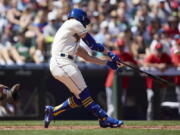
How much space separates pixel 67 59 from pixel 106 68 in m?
4.89

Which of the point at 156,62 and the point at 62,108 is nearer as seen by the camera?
the point at 62,108

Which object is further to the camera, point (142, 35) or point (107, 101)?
point (142, 35)

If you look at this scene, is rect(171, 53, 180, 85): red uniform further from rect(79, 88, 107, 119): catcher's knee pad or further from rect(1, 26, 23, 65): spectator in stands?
rect(79, 88, 107, 119): catcher's knee pad

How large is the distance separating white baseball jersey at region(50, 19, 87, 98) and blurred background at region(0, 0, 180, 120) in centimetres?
401

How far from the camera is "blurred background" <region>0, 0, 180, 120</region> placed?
1386 centimetres

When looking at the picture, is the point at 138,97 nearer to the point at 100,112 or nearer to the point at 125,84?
the point at 125,84

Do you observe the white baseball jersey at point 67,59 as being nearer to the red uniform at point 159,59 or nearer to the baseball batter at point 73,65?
the baseball batter at point 73,65

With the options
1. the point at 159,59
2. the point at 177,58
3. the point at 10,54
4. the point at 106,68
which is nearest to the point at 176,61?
the point at 177,58

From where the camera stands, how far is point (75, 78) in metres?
9.28

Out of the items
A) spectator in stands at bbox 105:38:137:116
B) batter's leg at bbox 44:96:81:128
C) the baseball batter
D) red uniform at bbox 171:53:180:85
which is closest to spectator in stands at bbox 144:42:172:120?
red uniform at bbox 171:53:180:85

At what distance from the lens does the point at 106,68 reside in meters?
14.2

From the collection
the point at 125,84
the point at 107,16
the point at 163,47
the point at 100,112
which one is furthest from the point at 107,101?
the point at 100,112

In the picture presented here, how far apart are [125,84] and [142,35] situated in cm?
Answer: 165

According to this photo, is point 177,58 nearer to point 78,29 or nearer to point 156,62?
point 156,62
